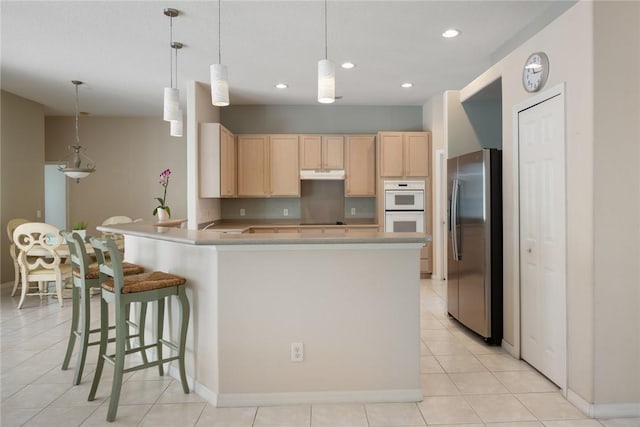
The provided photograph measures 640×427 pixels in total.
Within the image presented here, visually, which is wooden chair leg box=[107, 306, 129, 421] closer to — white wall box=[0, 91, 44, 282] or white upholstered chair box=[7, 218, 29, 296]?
white upholstered chair box=[7, 218, 29, 296]

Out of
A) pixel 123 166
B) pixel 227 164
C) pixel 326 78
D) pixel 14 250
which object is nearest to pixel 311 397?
pixel 326 78

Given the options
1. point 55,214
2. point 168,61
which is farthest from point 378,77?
point 55,214

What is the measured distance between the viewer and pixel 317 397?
261 cm

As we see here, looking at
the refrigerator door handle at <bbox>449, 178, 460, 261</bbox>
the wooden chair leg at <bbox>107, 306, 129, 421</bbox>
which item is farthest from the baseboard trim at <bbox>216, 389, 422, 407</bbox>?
the refrigerator door handle at <bbox>449, 178, 460, 261</bbox>

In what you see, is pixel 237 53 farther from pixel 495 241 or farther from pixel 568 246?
pixel 568 246

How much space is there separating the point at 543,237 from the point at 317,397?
1864 millimetres

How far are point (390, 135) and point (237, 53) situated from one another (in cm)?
284

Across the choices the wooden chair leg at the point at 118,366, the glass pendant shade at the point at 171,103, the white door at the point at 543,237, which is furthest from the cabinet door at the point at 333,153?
the wooden chair leg at the point at 118,366

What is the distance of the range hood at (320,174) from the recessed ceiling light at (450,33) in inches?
113

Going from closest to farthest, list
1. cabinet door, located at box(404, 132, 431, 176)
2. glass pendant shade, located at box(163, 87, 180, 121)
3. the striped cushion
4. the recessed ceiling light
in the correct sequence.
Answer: the striped cushion
glass pendant shade, located at box(163, 87, 180, 121)
the recessed ceiling light
cabinet door, located at box(404, 132, 431, 176)

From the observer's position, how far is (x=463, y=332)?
403 cm

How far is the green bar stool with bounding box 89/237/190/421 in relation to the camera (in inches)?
96.7

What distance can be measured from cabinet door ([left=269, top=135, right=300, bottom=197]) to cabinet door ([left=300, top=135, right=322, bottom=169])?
0.31ft

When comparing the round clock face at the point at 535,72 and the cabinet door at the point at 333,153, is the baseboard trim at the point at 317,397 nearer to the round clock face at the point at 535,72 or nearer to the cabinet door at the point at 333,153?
the round clock face at the point at 535,72
